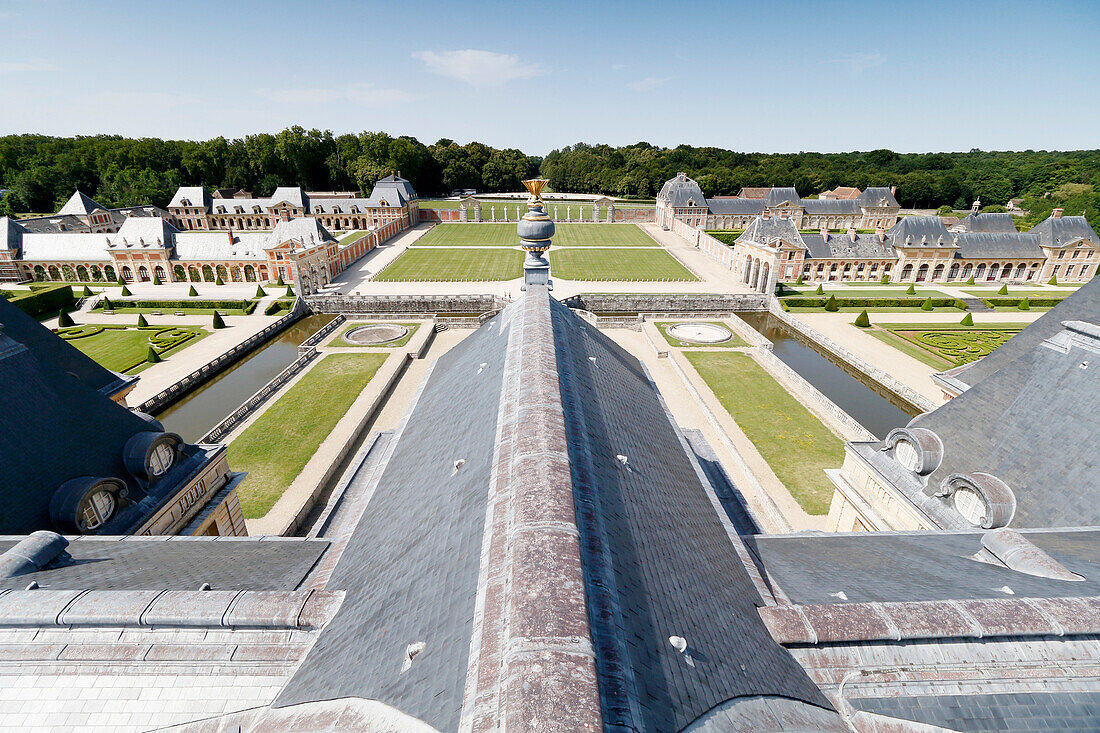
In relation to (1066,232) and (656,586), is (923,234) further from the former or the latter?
(656,586)

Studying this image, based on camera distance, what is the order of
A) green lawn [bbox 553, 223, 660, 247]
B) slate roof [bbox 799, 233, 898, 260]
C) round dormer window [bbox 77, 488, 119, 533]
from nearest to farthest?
round dormer window [bbox 77, 488, 119, 533]
slate roof [bbox 799, 233, 898, 260]
green lawn [bbox 553, 223, 660, 247]

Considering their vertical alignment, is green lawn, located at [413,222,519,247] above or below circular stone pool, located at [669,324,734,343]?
above

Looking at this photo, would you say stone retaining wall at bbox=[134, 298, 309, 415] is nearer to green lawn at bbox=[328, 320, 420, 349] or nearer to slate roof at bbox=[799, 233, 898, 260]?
green lawn at bbox=[328, 320, 420, 349]

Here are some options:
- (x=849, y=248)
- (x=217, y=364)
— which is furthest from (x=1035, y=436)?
(x=849, y=248)

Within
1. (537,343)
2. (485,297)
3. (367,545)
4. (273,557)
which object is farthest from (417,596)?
(485,297)

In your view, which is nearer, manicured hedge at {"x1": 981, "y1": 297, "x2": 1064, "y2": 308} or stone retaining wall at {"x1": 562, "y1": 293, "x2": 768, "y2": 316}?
stone retaining wall at {"x1": 562, "y1": 293, "x2": 768, "y2": 316}

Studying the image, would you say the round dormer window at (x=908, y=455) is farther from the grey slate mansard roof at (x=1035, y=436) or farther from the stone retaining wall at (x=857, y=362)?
the stone retaining wall at (x=857, y=362)

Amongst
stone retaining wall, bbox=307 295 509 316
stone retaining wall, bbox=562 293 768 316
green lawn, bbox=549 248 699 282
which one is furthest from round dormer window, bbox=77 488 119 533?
green lawn, bbox=549 248 699 282
